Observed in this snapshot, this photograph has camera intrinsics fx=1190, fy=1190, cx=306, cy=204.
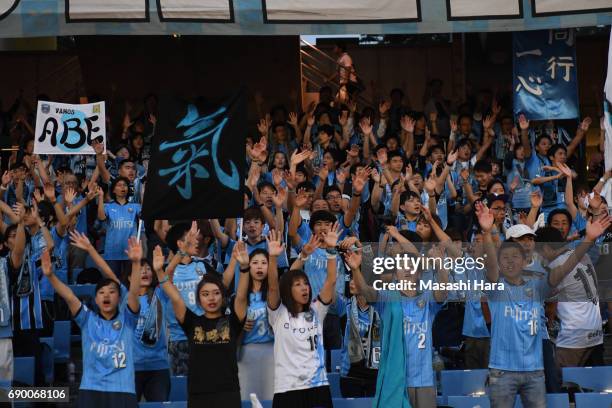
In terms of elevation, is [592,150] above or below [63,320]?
above

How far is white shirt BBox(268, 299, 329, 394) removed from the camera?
28.5ft

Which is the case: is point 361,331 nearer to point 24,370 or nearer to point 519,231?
point 519,231

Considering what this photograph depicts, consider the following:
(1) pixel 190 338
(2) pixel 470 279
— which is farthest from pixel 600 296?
(1) pixel 190 338

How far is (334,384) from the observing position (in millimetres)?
9477

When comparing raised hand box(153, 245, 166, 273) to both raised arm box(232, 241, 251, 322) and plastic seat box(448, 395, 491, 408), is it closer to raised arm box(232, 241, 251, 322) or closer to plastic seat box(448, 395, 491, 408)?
raised arm box(232, 241, 251, 322)

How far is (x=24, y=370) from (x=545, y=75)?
7.20 m

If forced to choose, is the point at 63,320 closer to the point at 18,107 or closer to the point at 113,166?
the point at 113,166

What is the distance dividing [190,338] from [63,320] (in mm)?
3005

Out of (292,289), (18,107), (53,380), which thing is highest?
(18,107)

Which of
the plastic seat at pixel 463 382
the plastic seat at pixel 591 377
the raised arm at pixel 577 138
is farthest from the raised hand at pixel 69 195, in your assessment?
the raised arm at pixel 577 138

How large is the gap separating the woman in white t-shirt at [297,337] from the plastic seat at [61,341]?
2.57m

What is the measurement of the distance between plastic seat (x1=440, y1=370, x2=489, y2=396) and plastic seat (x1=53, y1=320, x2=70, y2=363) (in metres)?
3.46

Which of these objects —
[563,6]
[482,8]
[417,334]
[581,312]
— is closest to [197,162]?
[417,334]

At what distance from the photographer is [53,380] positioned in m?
10.3
